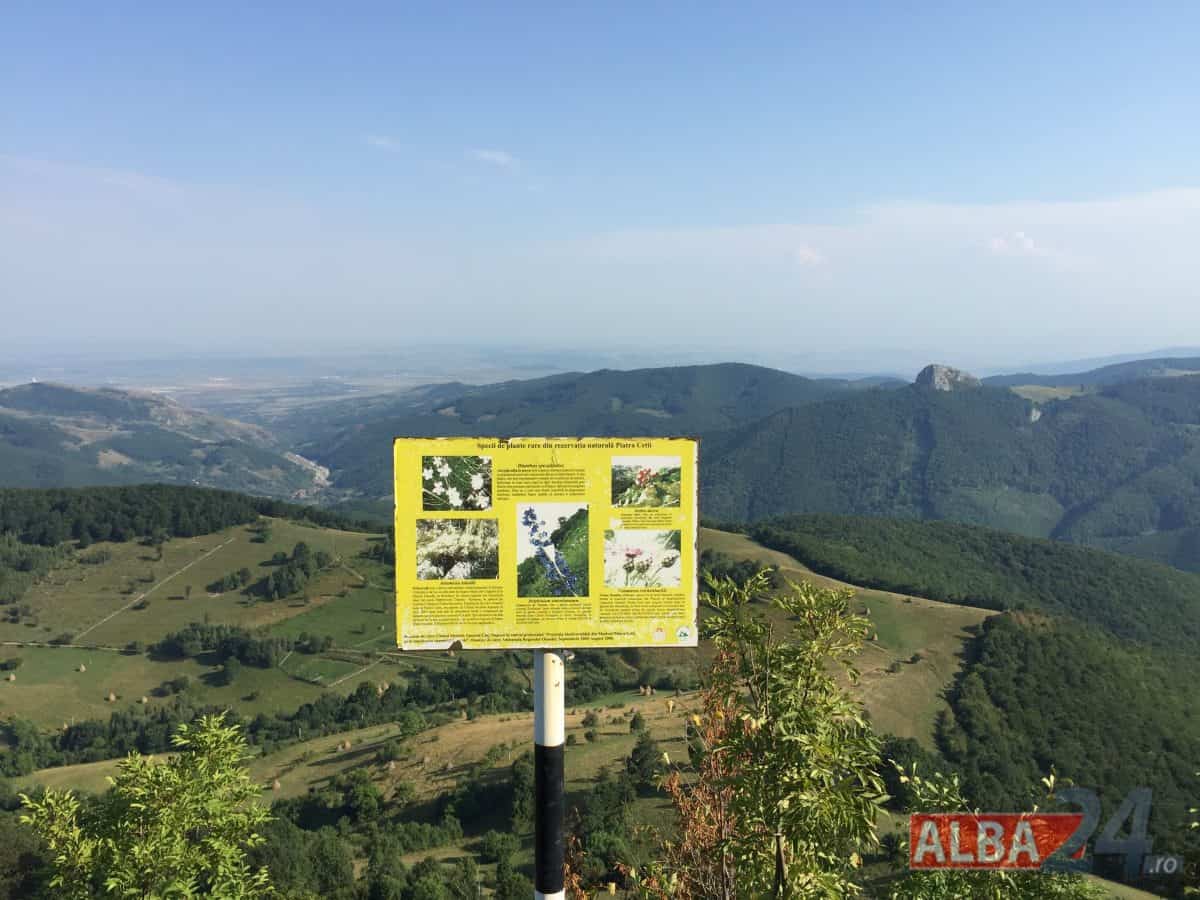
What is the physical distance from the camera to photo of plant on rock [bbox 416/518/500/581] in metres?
8.07

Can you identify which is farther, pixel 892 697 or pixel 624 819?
pixel 892 697

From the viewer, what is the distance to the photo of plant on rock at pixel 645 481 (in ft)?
26.8

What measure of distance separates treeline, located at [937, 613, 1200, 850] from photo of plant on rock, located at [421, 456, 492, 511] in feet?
197

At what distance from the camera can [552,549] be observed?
26.7 ft

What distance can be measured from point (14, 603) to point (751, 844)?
15311 centimetres

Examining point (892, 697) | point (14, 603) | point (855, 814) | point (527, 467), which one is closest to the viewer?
point (855, 814)

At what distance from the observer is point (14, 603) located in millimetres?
120625

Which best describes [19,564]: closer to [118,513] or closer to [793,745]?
[118,513]

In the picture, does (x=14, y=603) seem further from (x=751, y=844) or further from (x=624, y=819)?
(x=751, y=844)

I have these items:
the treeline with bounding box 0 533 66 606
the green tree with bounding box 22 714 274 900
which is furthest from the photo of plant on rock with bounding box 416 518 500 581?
the treeline with bounding box 0 533 66 606

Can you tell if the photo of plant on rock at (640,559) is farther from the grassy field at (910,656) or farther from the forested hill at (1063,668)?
the grassy field at (910,656)

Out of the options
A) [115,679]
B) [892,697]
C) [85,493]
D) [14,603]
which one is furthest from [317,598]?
[892,697]

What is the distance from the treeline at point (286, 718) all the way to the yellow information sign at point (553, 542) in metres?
72.0

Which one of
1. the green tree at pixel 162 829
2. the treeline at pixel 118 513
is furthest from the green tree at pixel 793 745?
the treeline at pixel 118 513
